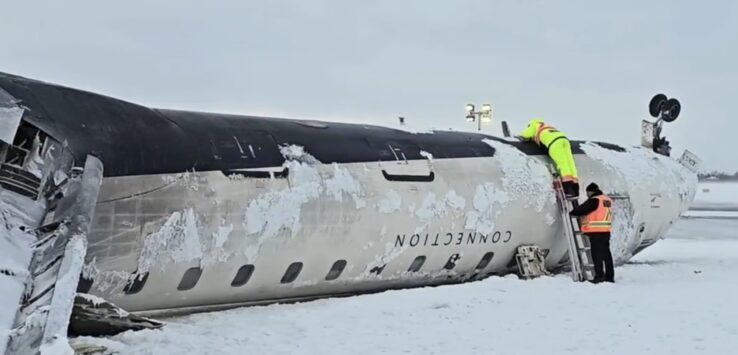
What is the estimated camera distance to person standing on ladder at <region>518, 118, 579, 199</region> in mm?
11172

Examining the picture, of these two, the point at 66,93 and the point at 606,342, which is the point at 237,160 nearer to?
the point at 66,93

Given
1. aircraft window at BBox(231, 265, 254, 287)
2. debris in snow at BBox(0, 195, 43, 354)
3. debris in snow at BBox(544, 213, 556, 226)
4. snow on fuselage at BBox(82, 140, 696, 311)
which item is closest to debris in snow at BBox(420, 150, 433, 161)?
snow on fuselage at BBox(82, 140, 696, 311)

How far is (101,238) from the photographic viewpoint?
6422mm

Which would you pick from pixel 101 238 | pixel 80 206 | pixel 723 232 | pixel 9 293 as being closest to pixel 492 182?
pixel 101 238

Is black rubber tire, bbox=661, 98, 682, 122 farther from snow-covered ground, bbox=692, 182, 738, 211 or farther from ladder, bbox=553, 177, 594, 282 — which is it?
snow-covered ground, bbox=692, 182, 738, 211

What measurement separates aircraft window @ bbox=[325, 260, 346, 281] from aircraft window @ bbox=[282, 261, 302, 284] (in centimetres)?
48

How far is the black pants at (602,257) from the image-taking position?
35.6 ft

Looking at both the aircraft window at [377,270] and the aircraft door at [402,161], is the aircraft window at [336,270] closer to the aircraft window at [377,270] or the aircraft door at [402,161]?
the aircraft window at [377,270]

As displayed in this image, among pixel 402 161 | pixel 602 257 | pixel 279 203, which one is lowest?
pixel 602 257

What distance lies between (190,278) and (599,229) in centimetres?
638

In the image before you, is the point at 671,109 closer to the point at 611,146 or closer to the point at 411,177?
the point at 611,146

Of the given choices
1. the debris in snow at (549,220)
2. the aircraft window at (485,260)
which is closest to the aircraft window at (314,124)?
the aircraft window at (485,260)

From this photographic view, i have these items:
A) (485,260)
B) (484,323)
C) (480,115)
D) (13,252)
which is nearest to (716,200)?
(480,115)

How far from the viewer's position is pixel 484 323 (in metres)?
7.43
